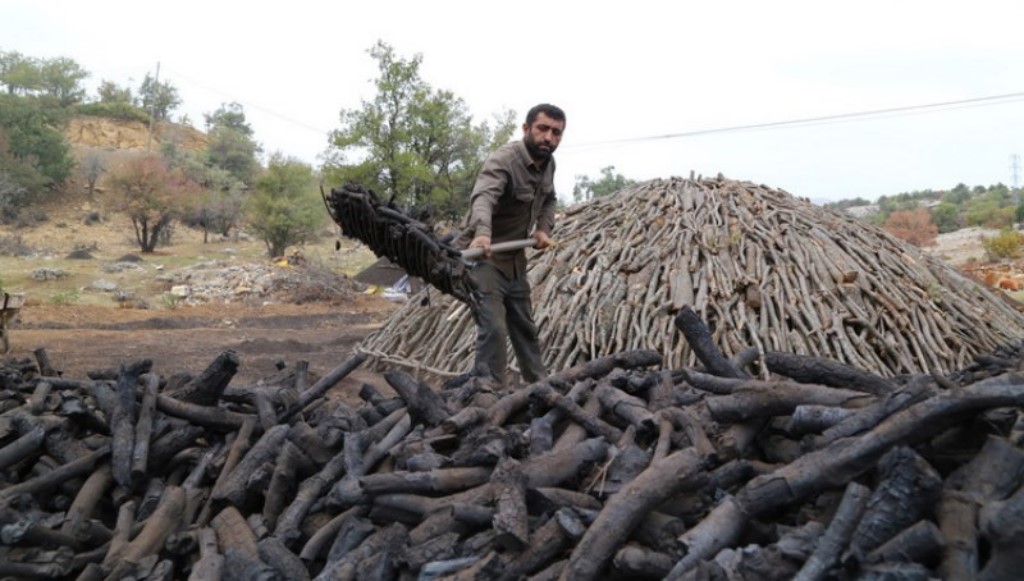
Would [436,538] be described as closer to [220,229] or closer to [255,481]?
[255,481]

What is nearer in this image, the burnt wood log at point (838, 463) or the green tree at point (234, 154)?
the burnt wood log at point (838, 463)

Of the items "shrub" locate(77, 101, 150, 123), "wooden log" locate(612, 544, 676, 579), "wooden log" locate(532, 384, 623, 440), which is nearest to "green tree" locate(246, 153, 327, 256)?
"wooden log" locate(532, 384, 623, 440)

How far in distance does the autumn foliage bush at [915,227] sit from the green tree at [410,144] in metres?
12.1

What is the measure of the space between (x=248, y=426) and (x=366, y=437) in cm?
54

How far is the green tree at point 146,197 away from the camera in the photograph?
23.8 metres

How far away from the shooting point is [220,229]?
29.5 m

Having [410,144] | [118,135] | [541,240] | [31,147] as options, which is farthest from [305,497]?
[118,135]

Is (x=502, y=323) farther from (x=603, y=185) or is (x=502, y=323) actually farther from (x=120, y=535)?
(x=603, y=185)

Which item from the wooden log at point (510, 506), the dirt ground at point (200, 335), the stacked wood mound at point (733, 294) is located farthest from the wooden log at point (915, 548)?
the stacked wood mound at point (733, 294)

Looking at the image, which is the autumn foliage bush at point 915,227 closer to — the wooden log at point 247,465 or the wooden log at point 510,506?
the wooden log at point 247,465

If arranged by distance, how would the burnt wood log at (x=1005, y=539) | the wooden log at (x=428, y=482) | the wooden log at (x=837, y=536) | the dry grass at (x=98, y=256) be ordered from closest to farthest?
the burnt wood log at (x=1005, y=539) < the wooden log at (x=837, y=536) < the wooden log at (x=428, y=482) < the dry grass at (x=98, y=256)

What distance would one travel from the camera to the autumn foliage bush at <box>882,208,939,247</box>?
2402 cm

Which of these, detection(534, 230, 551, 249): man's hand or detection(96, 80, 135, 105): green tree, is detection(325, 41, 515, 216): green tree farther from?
detection(96, 80, 135, 105): green tree

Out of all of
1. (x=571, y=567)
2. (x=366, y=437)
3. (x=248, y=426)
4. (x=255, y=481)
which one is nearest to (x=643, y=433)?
(x=571, y=567)
